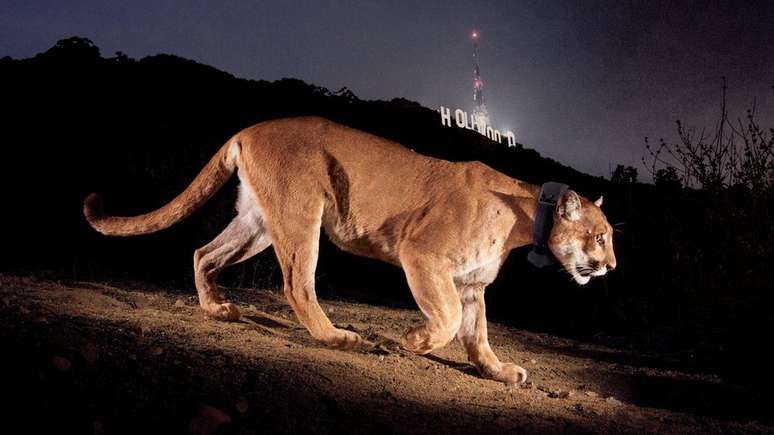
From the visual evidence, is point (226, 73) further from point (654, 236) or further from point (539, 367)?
point (539, 367)

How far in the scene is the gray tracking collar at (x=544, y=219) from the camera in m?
4.40

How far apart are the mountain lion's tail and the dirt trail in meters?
0.66

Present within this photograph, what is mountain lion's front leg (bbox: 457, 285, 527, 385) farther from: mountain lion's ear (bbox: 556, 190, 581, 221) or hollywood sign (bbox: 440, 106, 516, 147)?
hollywood sign (bbox: 440, 106, 516, 147)

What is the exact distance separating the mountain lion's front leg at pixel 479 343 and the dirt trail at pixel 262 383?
6.2 inches


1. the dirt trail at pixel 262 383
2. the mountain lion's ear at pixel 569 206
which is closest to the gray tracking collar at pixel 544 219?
the mountain lion's ear at pixel 569 206

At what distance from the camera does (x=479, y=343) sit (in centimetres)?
459

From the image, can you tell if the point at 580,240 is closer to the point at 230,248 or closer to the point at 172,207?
the point at 230,248

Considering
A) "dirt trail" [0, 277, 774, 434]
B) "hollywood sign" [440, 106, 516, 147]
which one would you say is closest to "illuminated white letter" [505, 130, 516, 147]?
"hollywood sign" [440, 106, 516, 147]

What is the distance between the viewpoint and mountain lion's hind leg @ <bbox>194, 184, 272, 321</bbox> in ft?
16.6

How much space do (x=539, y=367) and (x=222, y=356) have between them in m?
3.19

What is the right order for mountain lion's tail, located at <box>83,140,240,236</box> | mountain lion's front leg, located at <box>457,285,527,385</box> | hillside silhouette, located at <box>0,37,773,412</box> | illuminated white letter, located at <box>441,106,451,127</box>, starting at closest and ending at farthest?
mountain lion's front leg, located at <box>457,285,527,385</box> < mountain lion's tail, located at <box>83,140,240,236</box> < hillside silhouette, located at <box>0,37,773,412</box> < illuminated white letter, located at <box>441,106,451,127</box>

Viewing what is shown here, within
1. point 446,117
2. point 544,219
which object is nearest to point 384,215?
point 544,219

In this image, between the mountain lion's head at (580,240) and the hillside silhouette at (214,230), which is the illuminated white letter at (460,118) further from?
the mountain lion's head at (580,240)

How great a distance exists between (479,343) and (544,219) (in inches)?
43.3
